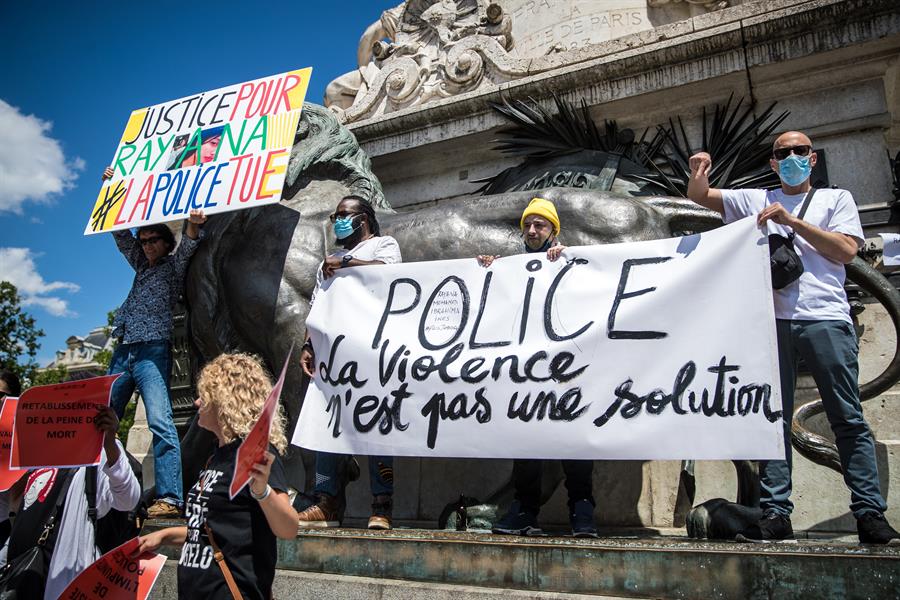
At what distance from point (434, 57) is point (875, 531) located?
606cm

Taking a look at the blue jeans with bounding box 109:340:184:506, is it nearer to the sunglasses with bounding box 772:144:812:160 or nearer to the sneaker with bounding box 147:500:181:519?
the sneaker with bounding box 147:500:181:519

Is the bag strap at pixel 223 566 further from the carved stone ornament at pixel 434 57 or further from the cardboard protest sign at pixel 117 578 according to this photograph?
the carved stone ornament at pixel 434 57

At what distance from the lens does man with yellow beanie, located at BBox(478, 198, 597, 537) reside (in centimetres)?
366

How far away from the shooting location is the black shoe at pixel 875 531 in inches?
114

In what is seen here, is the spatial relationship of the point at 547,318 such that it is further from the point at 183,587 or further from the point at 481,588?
the point at 183,587

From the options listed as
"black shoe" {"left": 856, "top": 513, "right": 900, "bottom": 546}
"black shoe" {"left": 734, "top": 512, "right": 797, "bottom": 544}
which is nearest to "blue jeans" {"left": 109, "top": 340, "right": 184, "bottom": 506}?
"black shoe" {"left": 734, "top": 512, "right": 797, "bottom": 544}

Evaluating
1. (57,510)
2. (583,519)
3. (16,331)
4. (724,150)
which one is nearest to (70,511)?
(57,510)

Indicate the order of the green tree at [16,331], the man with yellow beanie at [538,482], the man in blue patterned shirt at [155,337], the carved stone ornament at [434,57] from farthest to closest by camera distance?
the green tree at [16,331] → the carved stone ornament at [434,57] → the man in blue patterned shirt at [155,337] → the man with yellow beanie at [538,482]

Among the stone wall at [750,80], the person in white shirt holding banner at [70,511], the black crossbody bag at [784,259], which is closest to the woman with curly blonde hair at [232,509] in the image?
the person in white shirt holding banner at [70,511]

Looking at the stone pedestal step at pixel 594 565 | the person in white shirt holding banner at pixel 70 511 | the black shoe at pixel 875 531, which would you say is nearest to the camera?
the stone pedestal step at pixel 594 565

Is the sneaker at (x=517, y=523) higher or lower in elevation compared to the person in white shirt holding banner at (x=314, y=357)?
lower

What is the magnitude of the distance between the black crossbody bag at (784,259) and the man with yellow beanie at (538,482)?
3.66 feet

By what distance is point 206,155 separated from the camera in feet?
17.8

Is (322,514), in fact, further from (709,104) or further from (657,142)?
(709,104)
